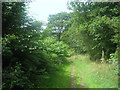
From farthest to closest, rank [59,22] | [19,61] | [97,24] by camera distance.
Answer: [59,22]
[97,24]
[19,61]

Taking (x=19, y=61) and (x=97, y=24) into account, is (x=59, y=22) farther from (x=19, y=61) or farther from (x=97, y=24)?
(x=19, y=61)

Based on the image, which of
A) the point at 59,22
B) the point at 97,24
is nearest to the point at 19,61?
the point at 97,24

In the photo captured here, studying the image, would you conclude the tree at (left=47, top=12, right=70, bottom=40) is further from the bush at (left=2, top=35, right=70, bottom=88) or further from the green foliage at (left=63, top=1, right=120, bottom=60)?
the bush at (left=2, top=35, right=70, bottom=88)

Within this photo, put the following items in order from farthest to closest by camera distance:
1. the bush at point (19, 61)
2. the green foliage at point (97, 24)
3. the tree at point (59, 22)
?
the tree at point (59, 22) → the green foliage at point (97, 24) → the bush at point (19, 61)

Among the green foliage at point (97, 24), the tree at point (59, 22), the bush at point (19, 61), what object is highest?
the tree at point (59, 22)

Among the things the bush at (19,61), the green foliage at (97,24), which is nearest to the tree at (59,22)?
the green foliage at (97,24)

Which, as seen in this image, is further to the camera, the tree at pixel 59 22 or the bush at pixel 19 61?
the tree at pixel 59 22

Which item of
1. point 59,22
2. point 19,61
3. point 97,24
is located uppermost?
point 59,22

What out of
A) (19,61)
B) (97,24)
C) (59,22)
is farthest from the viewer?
(59,22)

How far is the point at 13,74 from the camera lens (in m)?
3.49

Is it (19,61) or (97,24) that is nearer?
(19,61)

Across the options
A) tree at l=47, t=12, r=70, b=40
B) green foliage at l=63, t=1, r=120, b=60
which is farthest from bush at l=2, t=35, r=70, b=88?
tree at l=47, t=12, r=70, b=40

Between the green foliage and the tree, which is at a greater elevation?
the tree

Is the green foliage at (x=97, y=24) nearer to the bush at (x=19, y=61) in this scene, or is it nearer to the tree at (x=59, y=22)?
the bush at (x=19, y=61)
